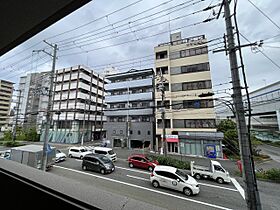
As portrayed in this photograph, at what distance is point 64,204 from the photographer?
0.52 meters

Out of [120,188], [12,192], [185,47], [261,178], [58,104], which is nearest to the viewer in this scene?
[12,192]

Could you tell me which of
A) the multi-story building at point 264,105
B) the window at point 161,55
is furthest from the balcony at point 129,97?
the multi-story building at point 264,105

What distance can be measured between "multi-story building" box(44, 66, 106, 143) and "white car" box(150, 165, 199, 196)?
1230 cm

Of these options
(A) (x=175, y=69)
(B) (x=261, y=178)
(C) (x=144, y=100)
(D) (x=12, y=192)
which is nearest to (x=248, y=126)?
(D) (x=12, y=192)

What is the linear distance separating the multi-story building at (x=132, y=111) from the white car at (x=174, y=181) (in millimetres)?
7212

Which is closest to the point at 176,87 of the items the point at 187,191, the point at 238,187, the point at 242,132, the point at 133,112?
the point at 133,112

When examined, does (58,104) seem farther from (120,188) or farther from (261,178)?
(261,178)

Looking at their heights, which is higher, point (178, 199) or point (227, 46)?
point (227, 46)

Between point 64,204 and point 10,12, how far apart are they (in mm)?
1143

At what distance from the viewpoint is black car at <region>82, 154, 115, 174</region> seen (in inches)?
237

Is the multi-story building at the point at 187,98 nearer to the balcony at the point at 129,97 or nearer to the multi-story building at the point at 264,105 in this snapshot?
the balcony at the point at 129,97

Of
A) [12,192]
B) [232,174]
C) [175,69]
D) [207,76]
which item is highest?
[175,69]

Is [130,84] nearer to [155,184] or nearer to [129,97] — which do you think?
[129,97]

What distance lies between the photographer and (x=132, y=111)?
1334 centimetres
